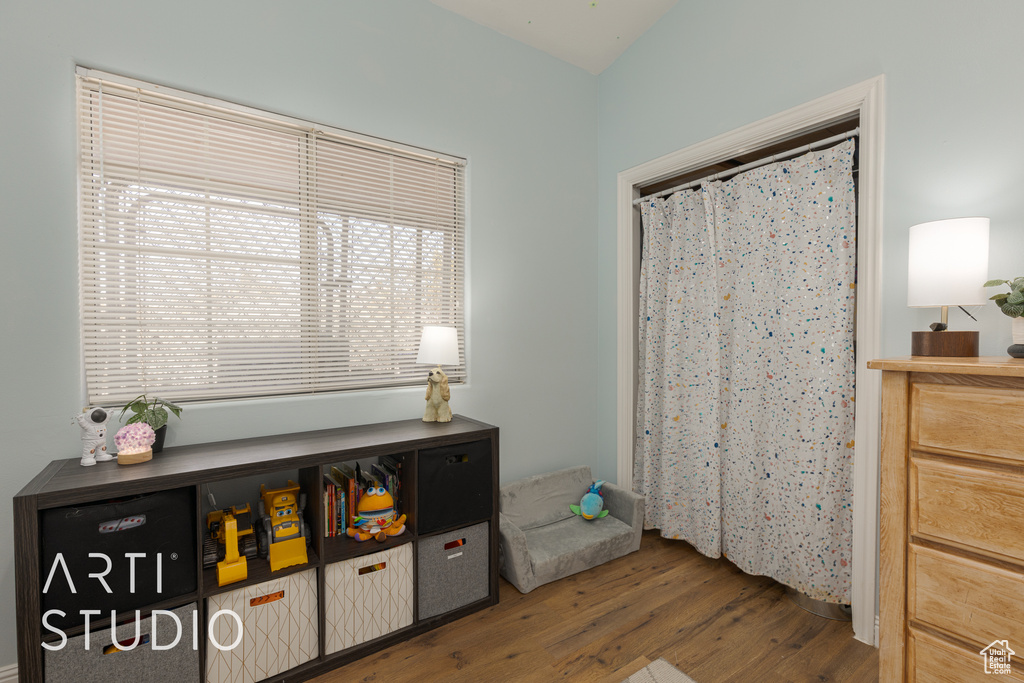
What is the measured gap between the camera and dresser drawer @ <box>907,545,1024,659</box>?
3.94ft

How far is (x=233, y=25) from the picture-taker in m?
1.89

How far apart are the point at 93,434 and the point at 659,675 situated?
216cm

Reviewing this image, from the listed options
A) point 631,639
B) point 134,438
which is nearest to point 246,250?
point 134,438

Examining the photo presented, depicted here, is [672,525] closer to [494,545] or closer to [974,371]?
[494,545]

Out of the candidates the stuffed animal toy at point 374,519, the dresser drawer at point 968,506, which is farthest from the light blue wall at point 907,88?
the stuffed animal toy at point 374,519

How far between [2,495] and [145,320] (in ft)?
2.34

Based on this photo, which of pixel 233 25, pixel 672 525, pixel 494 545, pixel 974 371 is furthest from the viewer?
pixel 672 525

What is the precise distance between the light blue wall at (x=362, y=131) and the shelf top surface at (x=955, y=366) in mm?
1754

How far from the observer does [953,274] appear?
1.47m

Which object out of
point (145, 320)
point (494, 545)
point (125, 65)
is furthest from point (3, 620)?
point (125, 65)

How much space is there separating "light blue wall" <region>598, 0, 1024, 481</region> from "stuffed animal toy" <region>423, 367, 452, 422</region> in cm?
185

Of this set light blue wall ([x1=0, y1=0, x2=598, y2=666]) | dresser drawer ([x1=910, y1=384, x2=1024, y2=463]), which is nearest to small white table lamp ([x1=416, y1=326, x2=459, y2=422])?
light blue wall ([x1=0, y1=0, x2=598, y2=666])

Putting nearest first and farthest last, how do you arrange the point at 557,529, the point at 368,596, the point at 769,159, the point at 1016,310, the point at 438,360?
1. the point at 1016,310
2. the point at 368,596
3. the point at 438,360
4. the point at 769,159
5. the point at 557,529

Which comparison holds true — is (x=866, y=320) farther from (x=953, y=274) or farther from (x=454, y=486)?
(x=454, y=486)
